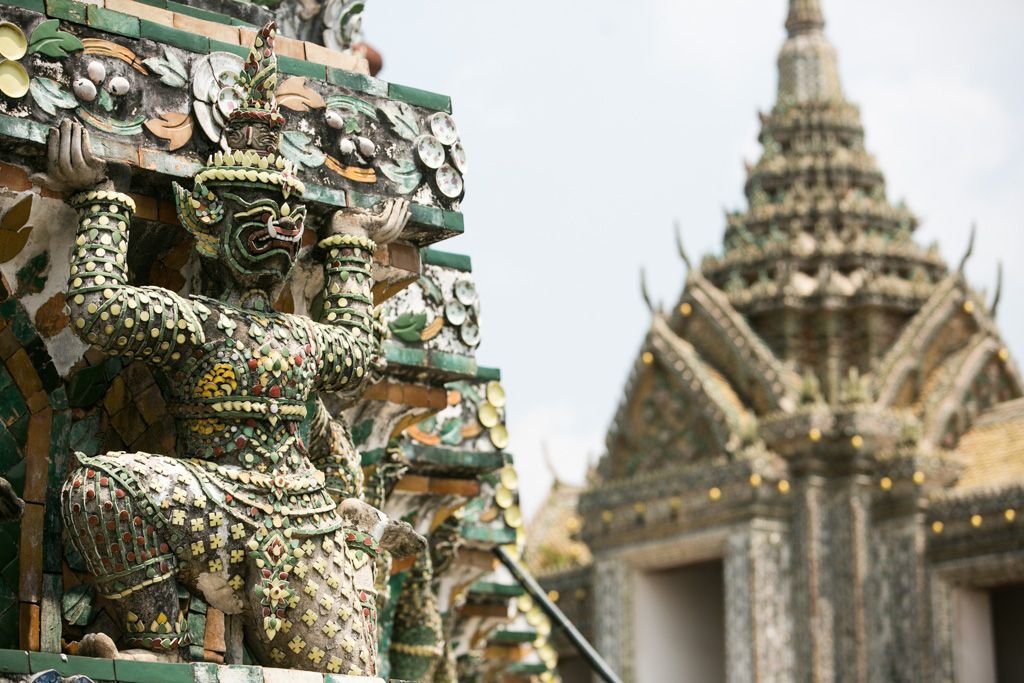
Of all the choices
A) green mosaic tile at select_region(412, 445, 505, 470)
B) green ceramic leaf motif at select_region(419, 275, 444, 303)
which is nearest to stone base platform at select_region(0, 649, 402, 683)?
green ceramic leaf motif at select_region(419, 275, 444, 303)

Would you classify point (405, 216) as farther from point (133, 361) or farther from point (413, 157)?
point (133, 361)

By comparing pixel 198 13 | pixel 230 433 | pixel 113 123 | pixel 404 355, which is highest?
pixel 198 13

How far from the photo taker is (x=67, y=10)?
209 inches

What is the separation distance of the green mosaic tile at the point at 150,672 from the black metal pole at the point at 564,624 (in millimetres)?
3021

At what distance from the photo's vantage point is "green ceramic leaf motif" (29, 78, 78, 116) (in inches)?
203

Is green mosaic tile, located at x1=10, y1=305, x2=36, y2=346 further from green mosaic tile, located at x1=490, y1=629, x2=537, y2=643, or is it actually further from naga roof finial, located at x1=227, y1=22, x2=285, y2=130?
green mosaic tile, located at x1=490, y1=629, x2=537, y2=643

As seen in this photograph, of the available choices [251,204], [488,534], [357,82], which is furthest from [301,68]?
[488,534]

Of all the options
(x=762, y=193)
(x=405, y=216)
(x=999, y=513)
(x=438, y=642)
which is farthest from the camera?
(x=762, y=193)

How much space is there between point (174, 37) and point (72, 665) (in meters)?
1.82

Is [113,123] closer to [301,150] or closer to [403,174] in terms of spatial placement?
[301,150]

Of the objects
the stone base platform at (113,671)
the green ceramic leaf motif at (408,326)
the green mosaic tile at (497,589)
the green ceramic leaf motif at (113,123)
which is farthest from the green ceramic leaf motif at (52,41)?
the green mosaic tile at (497,589)

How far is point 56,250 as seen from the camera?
544 cm

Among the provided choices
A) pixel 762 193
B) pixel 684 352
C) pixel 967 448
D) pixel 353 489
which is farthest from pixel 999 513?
pixel 353 489

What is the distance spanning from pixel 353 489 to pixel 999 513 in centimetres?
1660
